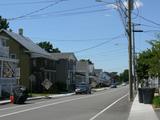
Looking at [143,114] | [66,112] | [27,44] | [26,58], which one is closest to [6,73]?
[26,58]

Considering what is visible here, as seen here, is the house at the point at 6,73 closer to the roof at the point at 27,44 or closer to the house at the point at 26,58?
the house at the point at 26,58

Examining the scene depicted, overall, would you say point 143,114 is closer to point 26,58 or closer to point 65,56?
point 26,58

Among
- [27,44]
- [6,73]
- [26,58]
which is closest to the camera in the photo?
[6,73]

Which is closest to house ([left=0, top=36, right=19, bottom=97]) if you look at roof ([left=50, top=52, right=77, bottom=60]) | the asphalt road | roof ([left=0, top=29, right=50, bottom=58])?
roof ([left=0, top=29, right=50, bottom=58])

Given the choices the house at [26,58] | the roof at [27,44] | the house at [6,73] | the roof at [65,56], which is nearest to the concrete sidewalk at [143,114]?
the house at [6,73]

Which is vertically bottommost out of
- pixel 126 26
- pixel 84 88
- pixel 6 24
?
pixel 84 88

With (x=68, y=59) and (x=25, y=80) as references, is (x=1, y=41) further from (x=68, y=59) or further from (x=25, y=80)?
(x=68, y=59)

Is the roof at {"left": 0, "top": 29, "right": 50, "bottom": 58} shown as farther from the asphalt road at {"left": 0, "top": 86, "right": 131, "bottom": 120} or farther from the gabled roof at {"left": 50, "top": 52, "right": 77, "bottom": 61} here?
the asphalt road at {"left": 0, "top": 86, "right": 131, "bottom": 120}

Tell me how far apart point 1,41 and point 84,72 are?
84.1m

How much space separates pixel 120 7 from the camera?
37875mm

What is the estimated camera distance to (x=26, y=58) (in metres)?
78.4

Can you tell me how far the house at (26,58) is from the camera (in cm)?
7694

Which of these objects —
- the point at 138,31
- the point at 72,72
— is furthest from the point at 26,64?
the point at 72,72

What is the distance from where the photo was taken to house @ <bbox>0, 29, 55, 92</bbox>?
3029 inches
